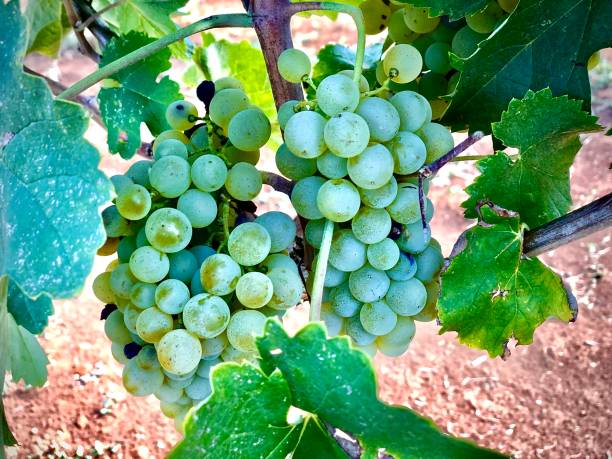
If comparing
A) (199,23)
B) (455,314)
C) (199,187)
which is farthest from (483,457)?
(199,23)

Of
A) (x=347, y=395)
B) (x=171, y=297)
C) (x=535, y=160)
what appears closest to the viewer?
(x=347, y=395)

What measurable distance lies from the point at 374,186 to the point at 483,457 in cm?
22

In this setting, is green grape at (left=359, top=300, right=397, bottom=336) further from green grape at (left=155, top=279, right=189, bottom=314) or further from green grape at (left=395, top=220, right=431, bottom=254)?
green grape at (left=155, top=279, right=189, bottom=314)

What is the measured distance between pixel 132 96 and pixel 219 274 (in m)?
0.31

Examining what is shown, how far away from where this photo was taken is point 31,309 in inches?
21.2

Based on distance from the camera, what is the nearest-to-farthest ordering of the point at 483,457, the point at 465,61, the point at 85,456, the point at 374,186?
the point at 483,457 < the point at 374,186 < the point at 465,61 < the point at 85,456

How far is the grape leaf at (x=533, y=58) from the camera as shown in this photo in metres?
0.68

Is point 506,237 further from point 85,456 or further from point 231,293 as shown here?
point 85,456

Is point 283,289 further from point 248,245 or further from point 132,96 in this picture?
point 132,96

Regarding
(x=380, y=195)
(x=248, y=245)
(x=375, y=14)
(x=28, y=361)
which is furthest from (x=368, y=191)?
(x=28, y=361)

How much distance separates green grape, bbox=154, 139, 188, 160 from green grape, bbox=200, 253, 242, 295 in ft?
0.38

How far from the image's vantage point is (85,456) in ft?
4.83

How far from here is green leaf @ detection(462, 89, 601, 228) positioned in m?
0.65

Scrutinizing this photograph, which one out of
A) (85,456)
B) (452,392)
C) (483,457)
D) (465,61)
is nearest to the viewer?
(483,457)
